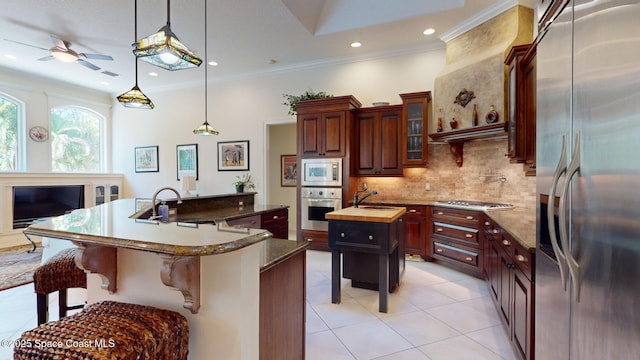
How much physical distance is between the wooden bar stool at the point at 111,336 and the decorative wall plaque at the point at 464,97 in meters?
4.10

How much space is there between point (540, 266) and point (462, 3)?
3660 millimetres

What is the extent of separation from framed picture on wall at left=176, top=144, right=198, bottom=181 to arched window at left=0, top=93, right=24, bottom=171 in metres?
2.96

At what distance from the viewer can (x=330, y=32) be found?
14.7 feet

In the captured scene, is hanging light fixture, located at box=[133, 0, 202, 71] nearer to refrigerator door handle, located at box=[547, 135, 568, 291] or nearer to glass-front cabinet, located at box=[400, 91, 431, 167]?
refrigerator door handle, located at box=[547, 135, 568, 291]

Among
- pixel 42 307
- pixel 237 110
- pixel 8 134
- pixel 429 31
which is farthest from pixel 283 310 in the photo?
pixel 8 134

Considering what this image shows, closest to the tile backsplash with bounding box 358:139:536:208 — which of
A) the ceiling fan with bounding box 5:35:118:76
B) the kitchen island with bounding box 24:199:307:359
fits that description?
the kitchen island with bounding box 24:199:307:359

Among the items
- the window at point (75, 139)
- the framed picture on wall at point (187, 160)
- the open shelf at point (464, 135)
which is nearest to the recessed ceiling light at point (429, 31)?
the open shelf at point (464, 135)

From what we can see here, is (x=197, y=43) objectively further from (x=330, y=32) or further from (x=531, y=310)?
(x=531, y=310)

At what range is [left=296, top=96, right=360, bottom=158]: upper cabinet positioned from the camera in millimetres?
4707

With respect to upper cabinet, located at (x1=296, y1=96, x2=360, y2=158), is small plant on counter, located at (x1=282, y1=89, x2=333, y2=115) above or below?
above

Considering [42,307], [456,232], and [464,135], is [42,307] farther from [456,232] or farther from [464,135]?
[464,135]

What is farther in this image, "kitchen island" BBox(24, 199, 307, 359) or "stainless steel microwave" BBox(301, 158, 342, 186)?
"stainless steel microwave" BBox(301, 158, 342, 186)

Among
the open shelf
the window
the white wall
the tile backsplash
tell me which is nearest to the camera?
the open shelf

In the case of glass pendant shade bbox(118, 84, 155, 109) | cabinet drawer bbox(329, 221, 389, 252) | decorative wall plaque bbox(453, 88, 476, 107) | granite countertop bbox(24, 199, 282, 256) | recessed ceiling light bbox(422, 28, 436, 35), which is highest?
recessed ceiling light bbox(422, 28, 436, 35)
